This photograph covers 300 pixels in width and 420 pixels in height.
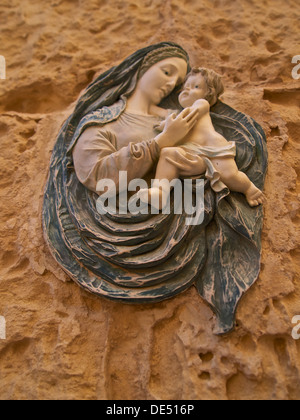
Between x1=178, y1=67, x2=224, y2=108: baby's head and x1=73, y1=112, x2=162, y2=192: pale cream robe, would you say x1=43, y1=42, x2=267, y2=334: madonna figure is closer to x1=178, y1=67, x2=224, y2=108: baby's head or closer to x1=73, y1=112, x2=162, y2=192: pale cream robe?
x1=73, y1=112, x2=162, y2=192: pale cream robe

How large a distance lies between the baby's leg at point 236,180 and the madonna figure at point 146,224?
0.11 ft

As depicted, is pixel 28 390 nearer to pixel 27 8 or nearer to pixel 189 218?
pixel 189 218

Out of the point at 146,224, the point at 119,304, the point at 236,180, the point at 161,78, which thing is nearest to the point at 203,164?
the point at 236,180

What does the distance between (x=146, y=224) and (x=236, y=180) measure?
0.41 metres

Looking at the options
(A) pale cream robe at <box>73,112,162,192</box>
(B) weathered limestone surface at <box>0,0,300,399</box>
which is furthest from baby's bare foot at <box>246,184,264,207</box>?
(A) pale cream robe at <box>73,112,162,192</box>

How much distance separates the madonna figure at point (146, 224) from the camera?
1.43 metres

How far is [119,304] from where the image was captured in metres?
1.47

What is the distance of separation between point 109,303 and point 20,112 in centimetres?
129

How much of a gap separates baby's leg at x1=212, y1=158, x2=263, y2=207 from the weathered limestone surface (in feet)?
0.37

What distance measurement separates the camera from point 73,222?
1587mm

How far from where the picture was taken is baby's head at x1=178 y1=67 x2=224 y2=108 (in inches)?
66.9

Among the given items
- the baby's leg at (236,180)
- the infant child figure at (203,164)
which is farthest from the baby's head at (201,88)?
the baby's leg at (236,180)

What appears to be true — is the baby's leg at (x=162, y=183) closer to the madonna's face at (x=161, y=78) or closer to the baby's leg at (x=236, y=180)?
the baby's leg at (x=236, y=180)

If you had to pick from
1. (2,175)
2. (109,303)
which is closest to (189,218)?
(109,303)
